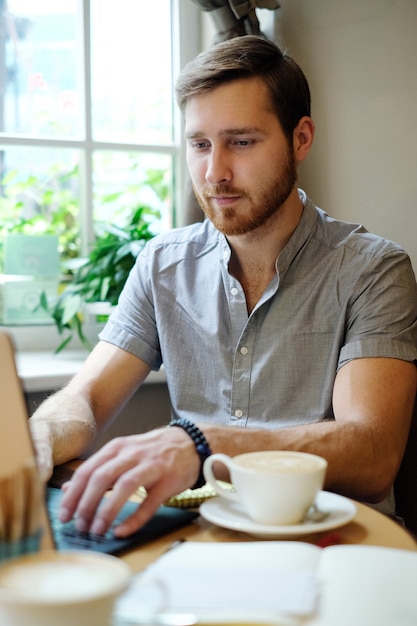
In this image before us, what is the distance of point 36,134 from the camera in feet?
8.35

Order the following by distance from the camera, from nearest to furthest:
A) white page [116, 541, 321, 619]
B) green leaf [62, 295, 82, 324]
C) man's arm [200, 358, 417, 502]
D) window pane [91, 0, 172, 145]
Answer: white page [116, 541, 321, 619] < man's arm [200, 358, 417, 502] < green leaf [62, 295, 82, 324] < window pane [91, 0, 172, 145]

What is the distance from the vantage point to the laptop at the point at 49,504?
682mm

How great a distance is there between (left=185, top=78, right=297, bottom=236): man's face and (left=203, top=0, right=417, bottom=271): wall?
0.57 meters

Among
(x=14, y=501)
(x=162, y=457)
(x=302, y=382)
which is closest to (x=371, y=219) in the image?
(x=302, y=382)

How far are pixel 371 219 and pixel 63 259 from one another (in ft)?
3.02

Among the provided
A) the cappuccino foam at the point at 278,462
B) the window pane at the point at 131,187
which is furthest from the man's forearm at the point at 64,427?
the window pane at the point at 131,187

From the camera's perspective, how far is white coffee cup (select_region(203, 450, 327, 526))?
2.75 feet

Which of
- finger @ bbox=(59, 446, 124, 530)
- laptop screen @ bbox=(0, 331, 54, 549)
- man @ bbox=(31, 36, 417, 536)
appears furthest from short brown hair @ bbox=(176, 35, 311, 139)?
laptop screen @ bbox=(0, 331, 54, 549)

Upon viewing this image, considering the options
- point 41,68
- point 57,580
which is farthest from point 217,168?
point 57,580

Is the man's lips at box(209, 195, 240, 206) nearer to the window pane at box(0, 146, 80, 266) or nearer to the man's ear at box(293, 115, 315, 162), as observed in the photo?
the man's ear at box(293, 115, 315, 162)

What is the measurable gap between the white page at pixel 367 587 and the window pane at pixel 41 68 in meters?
2.03

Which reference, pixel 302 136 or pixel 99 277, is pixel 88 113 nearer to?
pixel 99 277

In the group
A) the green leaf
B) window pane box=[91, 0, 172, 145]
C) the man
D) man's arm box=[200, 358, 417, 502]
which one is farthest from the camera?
window pane box=[91, 0, 172, 145]

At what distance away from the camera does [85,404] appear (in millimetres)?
1596
